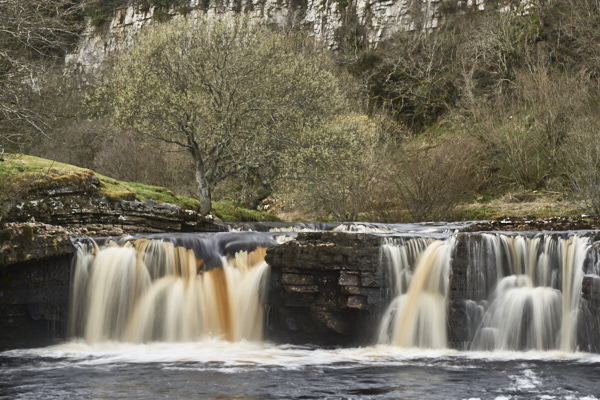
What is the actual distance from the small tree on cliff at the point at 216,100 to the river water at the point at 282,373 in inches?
442

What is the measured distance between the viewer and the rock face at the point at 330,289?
37.7 feet

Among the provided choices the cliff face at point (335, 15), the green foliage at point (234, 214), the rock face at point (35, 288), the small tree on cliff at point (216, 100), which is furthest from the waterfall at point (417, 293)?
the cliff face at point (335, 15)

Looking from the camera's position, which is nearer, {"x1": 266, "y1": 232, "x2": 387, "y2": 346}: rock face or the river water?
the river water

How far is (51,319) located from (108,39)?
6854cm

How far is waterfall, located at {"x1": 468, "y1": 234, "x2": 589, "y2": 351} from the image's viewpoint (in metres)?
10.6

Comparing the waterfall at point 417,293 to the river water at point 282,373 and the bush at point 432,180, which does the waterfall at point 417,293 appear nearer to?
the river water at point 282,373

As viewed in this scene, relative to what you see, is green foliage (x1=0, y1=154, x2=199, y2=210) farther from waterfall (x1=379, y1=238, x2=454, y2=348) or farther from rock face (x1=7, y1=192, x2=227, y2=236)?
waterfall (x1=379, y1=238, x2=454, y2=348)

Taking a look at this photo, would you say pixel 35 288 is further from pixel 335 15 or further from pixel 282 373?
pixel 335 15

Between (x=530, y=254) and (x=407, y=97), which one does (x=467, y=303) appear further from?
(x=407, y=97)

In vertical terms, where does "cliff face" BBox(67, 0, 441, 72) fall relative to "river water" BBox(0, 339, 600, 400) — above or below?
above

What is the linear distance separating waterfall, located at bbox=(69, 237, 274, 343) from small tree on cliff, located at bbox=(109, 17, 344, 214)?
29.7 feet

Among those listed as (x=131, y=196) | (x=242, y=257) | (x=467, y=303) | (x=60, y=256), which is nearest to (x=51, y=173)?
(x=131, y=196)

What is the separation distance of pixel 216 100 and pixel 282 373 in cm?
1519

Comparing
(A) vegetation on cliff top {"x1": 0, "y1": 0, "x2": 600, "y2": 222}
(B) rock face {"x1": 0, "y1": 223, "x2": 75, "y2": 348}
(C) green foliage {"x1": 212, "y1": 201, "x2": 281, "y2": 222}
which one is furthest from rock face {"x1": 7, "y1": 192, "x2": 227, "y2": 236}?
(C) green foliage {"x1": 212, "y1": 201, "x2": 281, "y2": 222}
